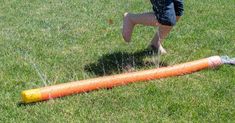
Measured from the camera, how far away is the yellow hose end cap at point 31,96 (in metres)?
3.58

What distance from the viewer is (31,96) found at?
3584mm

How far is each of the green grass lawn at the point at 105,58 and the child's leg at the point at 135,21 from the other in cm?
20

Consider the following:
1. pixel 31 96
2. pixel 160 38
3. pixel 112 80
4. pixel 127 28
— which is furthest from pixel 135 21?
pixel 31 96

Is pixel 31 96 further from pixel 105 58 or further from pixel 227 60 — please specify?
pixel 227 60

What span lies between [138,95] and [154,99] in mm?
130

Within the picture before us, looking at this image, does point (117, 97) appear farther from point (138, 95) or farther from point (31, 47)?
point (31, 47)

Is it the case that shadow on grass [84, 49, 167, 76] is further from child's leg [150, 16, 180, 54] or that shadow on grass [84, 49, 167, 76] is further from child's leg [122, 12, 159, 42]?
child's leg [122, 12, 159, 42]

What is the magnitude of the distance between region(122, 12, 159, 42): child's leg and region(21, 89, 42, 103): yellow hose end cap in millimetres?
1173

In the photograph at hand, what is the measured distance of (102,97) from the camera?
12.2 ft

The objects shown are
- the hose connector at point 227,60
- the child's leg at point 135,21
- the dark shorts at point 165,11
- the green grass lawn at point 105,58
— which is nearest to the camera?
the green grass lawn at point 105,58

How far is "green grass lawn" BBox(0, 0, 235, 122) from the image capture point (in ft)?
11.6

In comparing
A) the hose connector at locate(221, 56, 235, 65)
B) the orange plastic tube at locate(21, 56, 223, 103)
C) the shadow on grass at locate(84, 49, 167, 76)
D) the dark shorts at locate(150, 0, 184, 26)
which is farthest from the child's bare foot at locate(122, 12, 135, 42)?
the hose connector at locate(221, 56, 235, 65)

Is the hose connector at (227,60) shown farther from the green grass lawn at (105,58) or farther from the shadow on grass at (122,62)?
the shadow on grass at (122,62)

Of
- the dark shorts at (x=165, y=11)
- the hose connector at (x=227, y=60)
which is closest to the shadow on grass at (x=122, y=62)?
the dark shorts at (x=165, y=11)
